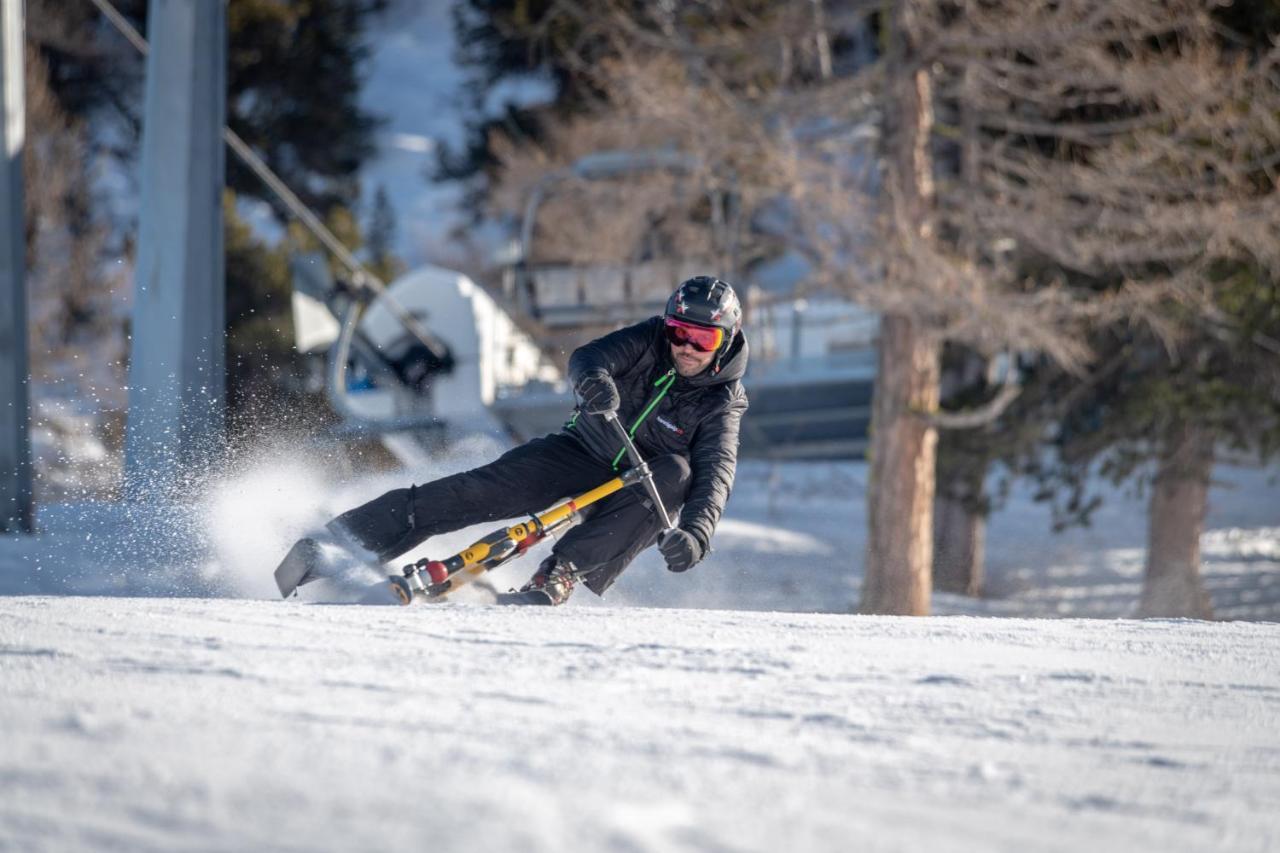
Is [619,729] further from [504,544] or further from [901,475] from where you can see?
[901,475]

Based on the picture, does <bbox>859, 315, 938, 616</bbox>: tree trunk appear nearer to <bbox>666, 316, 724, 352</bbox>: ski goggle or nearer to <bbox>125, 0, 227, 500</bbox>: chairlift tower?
<bbox>125, 0, 227, 500</bbox>: chairlift tower

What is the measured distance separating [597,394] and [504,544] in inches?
32.0

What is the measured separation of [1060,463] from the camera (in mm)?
15141

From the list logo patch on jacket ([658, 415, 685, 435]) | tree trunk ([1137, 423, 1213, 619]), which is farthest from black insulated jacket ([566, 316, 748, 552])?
tree trunk ([1137, 423, 1213, 619])

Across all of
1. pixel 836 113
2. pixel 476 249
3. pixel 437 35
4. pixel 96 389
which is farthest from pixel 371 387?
pixel 437 35

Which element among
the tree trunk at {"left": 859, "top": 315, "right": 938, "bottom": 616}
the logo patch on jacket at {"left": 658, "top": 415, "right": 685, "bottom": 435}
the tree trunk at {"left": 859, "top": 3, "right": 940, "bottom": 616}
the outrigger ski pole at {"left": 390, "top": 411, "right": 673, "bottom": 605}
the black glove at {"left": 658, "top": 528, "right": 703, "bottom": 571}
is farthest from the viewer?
the tree trunk at {"left": 859, "top": 315, "right": 938, "bottom": 616}

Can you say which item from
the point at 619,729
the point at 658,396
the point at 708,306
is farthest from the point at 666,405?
the point at 619,729

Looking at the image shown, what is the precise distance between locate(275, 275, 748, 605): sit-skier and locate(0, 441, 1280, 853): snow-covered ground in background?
0.55 metres

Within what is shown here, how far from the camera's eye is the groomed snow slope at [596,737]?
249 cm

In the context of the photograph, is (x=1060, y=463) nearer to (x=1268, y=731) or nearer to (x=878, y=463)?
(x=878, y=463)

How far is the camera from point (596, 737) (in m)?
3.08

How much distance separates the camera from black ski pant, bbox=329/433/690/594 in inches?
241

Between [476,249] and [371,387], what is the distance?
16842mm

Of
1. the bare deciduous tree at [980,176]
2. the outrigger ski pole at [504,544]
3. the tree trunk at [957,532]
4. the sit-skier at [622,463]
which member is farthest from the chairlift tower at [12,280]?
the tree trunk at [957,532]
